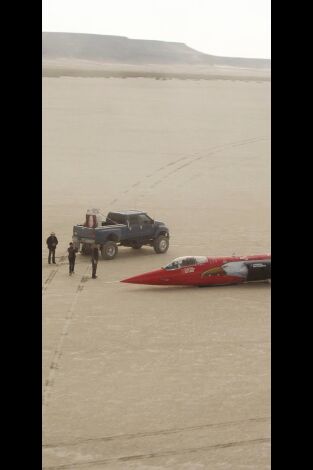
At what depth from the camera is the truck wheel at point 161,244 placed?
2291cm

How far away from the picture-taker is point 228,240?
79.5 feet

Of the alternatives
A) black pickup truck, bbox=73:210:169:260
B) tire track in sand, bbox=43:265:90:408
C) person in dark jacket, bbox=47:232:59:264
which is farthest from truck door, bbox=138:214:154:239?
tire track in sand, bbox=43:265:90:408

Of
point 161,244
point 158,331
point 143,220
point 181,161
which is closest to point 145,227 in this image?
point 143,220

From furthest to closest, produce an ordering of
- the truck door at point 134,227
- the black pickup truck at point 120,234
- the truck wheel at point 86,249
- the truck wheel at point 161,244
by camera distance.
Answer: the truck wheel at point 161,244
the truck door at point 134,227
the truck wheel at point 86,249
the black pickup truck at point 120,234

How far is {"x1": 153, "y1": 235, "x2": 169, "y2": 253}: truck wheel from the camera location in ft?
75.2

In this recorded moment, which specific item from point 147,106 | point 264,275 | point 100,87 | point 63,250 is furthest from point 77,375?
point 100,87

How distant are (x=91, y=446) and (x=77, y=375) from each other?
111 inches

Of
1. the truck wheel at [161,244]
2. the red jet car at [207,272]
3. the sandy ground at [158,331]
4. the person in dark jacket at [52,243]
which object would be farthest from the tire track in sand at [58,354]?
the truck wheel at [161,244]

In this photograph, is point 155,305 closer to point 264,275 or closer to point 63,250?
point 264,275

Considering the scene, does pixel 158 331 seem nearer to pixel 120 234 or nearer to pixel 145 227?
pixel 120 234

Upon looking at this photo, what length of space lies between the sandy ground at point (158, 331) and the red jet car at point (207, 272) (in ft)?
0.83

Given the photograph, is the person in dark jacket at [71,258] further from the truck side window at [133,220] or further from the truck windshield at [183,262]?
the truck side window at [133,220]

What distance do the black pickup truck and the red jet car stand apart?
142 inches

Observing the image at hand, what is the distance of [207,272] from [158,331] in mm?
4349
